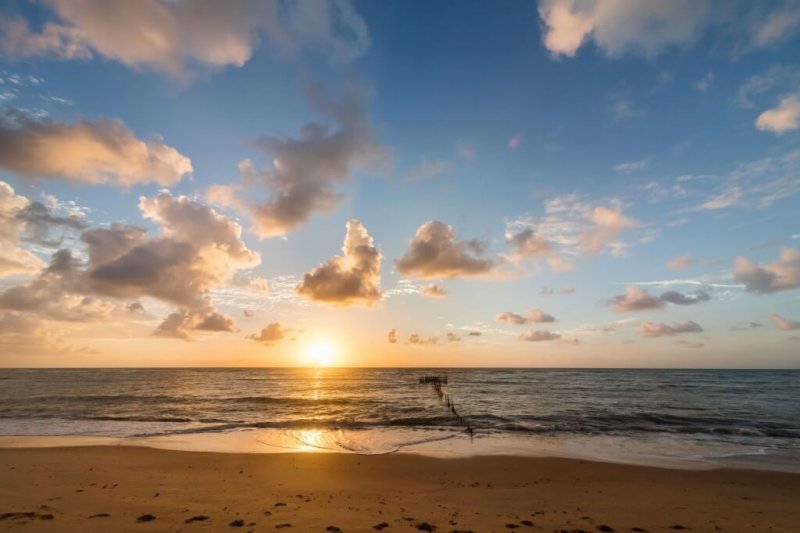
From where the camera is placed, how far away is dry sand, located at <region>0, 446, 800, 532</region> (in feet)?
35.5

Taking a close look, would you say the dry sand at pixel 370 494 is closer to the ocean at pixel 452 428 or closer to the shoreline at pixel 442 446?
the shoreline at pixel 442 446

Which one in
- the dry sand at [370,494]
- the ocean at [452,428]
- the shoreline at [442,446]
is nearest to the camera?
the dry sand at [370,494]

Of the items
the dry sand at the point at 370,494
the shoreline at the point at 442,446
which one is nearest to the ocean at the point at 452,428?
the shoreline at the point at 442,446

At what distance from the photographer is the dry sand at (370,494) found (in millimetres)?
10812

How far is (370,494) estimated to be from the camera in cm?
1398

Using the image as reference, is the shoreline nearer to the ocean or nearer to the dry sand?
the ocean

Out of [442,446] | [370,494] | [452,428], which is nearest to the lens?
[370,494]

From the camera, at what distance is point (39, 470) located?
1630cm

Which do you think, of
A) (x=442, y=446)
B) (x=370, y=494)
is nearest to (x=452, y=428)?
(x=442, y=446)

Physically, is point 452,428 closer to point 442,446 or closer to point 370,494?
point 442,446

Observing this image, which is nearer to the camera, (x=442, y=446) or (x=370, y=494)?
(x=370, y=494)

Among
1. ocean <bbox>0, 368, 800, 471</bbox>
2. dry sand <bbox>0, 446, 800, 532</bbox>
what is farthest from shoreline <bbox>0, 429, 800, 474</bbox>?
dry sand <bbox>0, 446, 800, 532</bbox>

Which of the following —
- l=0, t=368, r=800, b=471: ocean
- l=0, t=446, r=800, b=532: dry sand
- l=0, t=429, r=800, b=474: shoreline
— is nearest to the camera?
l=0, t=446, r=800, b=532: dry sand

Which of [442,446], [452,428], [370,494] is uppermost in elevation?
[370,494]
